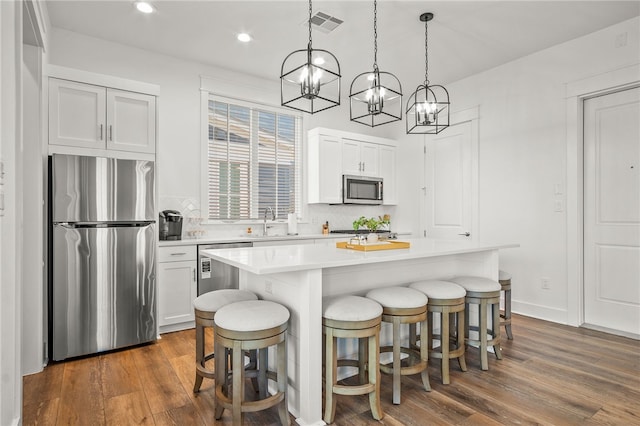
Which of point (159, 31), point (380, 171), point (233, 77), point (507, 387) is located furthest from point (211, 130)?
point (507, 387)

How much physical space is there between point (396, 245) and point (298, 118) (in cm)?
302

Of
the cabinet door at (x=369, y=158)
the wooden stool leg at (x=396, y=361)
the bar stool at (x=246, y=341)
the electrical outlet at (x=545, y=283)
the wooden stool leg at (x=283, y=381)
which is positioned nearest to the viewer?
the bar stool at (x=246, y=341)

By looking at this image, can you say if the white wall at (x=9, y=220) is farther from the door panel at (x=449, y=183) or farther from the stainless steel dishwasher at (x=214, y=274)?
the door panel at (x=449, y=183)

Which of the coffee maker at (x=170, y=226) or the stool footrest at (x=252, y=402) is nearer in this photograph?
the stool footrest at (x=252, y=402)

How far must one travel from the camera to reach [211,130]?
4379mm

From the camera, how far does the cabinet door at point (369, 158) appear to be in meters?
5.39

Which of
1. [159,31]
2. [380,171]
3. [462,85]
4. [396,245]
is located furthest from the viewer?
[380,171]

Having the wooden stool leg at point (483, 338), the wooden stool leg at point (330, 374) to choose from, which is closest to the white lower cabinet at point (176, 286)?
the wooden stool leg at point (330, 374)

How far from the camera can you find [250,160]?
15.5 ft

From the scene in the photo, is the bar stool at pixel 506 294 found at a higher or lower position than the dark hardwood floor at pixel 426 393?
higher

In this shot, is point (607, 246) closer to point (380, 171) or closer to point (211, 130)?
point (380, 171)

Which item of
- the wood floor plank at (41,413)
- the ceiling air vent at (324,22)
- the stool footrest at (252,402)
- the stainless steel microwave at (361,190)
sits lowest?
the wood floor plank at (41,413)

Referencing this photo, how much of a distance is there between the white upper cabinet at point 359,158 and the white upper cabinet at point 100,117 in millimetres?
2659

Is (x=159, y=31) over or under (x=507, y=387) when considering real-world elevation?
over
